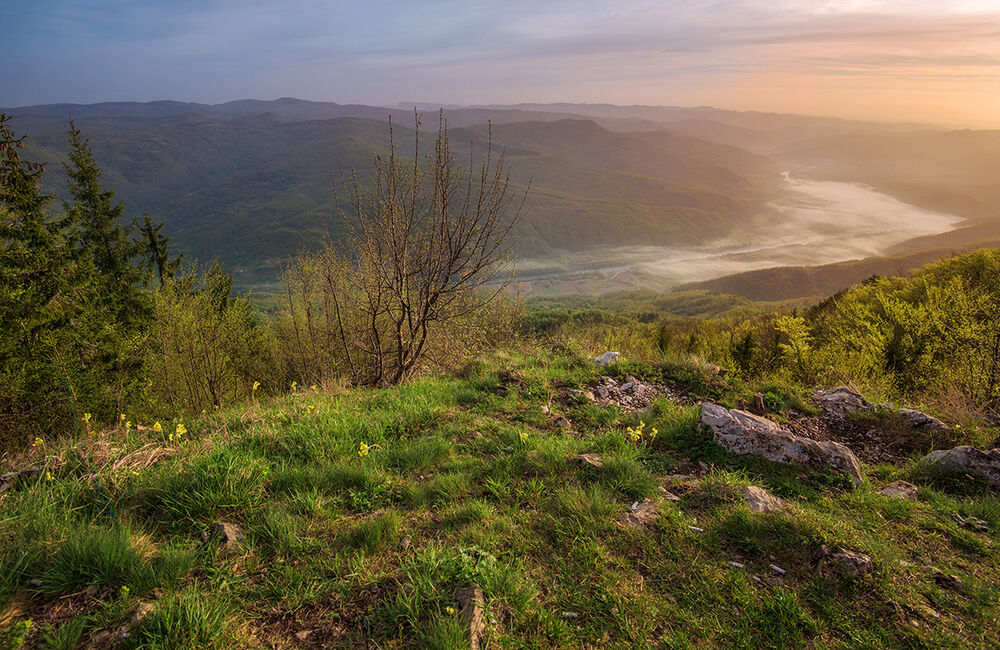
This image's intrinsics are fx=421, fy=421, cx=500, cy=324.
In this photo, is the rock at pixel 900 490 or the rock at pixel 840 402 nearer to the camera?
the rock at pixel 900 490

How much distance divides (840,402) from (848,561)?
501 centimetres

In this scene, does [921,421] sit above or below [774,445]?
below

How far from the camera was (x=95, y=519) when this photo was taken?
3.11 metres

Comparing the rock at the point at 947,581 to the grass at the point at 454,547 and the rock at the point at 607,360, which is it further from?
the rock at the point at 607,360

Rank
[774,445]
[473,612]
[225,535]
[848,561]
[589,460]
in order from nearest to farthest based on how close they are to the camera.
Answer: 1. [473,612]
2. [225,535]
3. [848,561]
4. [589,460]
5. [774,445]

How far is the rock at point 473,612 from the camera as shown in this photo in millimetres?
2465

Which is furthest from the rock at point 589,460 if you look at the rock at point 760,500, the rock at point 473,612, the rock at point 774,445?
the rock at point 473,612

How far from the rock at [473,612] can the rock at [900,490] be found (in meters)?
4.73

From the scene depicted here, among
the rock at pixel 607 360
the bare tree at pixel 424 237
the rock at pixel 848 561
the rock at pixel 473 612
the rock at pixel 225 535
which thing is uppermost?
the bare tree at pixel 424 237

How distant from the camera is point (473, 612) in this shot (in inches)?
101

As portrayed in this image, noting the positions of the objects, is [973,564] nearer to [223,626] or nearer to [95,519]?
[223,626]

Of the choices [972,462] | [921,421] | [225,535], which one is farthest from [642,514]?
[921,421]

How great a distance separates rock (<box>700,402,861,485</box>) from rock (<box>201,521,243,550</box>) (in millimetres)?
5204

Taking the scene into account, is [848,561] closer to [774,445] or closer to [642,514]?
[642,514]
